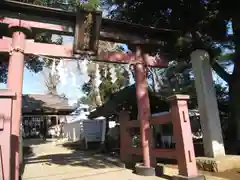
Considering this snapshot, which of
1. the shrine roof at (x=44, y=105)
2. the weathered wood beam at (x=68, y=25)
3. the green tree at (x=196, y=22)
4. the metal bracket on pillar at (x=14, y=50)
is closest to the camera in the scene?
the metal bracket on pillar at (x=14, y=50)

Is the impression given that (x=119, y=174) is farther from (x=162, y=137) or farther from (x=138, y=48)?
(x=162, y=137)

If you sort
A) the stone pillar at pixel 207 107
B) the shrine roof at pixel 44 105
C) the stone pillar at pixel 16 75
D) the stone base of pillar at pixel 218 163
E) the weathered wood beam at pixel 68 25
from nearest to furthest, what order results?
the stone pillar at pixel 16 75, the weathered wood beam at pixel 68 25, the stone base of pillar at pixel 218 163, the stone pillar at pixel 207 107, the shrine roof at pixel 44 105

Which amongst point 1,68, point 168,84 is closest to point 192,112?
point 168,84

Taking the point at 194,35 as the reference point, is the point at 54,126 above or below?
below

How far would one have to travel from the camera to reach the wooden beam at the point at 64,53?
6.21m

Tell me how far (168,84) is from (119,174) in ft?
51.5

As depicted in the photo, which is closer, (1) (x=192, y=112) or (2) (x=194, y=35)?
(2) (x=194, y=35)

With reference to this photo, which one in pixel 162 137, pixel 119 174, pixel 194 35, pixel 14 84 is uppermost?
A: pixel 194 35

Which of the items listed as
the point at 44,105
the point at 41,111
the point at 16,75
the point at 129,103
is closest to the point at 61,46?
the point at 16,75

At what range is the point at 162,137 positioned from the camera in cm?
1163

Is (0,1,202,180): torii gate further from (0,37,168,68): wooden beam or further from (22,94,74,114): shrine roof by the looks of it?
(22,94,74,114): shrine roof

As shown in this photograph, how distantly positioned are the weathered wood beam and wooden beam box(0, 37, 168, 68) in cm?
47

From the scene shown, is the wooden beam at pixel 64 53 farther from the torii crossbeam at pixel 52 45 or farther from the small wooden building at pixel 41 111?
the small wooden building at pixel 41 111

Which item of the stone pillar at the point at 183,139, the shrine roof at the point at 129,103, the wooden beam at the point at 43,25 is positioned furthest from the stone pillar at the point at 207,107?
the wooden beam at the point at 43,25
